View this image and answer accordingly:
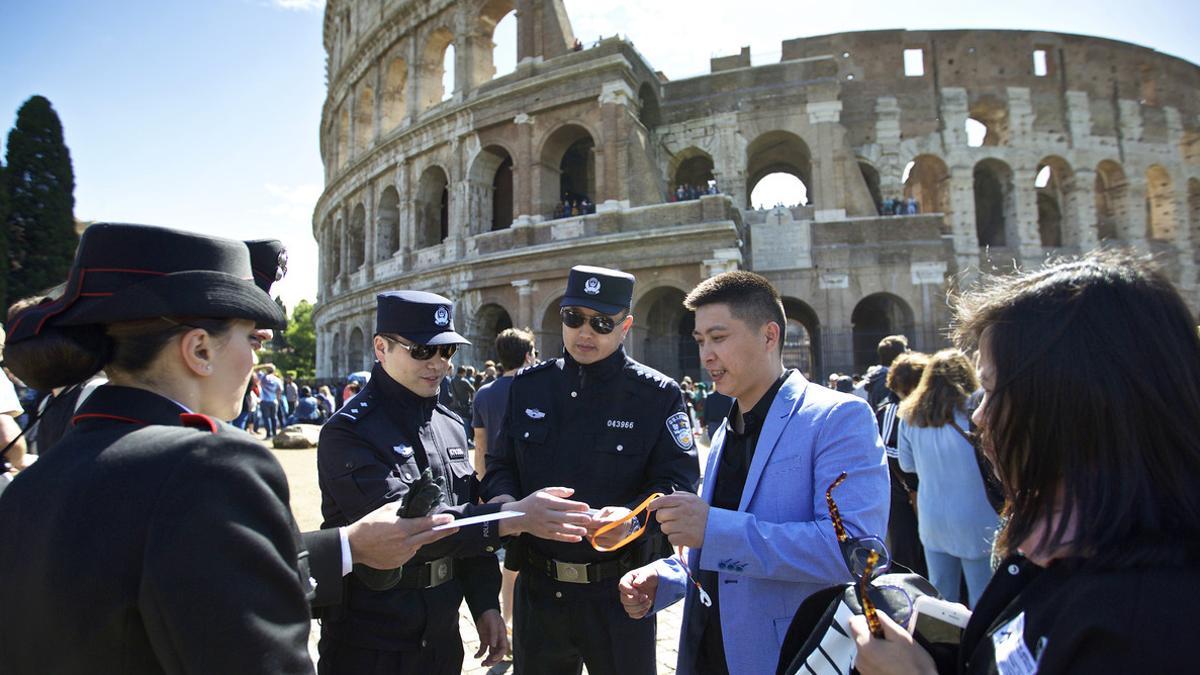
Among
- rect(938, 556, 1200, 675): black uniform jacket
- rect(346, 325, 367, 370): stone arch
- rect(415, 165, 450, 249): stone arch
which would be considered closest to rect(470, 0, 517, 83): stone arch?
rect(415, 165, 450, 249): stone arch

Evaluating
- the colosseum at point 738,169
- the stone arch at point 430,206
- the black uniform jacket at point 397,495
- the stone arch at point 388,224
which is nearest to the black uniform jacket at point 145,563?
the black uniform jacket at point 397,495

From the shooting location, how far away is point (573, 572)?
2.77 meters

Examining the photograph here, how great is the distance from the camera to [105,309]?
4.30 ft

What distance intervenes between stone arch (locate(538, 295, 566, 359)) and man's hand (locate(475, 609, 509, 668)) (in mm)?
15535

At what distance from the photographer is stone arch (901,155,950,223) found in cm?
2292

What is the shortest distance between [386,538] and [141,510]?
0.88 meters

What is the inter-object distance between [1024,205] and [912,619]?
88.4 feet

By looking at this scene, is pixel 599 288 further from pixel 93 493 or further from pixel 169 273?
pixel 93 493

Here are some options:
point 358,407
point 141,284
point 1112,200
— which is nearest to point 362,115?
point 358,407

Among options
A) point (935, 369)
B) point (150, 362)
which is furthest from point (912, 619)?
point (935, 369)

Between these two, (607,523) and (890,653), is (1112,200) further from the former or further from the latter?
(890,653)

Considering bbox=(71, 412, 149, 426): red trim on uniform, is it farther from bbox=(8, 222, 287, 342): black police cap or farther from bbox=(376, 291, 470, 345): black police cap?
bbox=(376, 291, 470, 345): black police cap

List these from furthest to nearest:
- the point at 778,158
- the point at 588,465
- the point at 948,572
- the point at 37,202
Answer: the point at 778,158, the point at 37,202, the point at 948,572, the point at 588,465

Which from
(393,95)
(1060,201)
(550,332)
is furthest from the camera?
(393,95)
